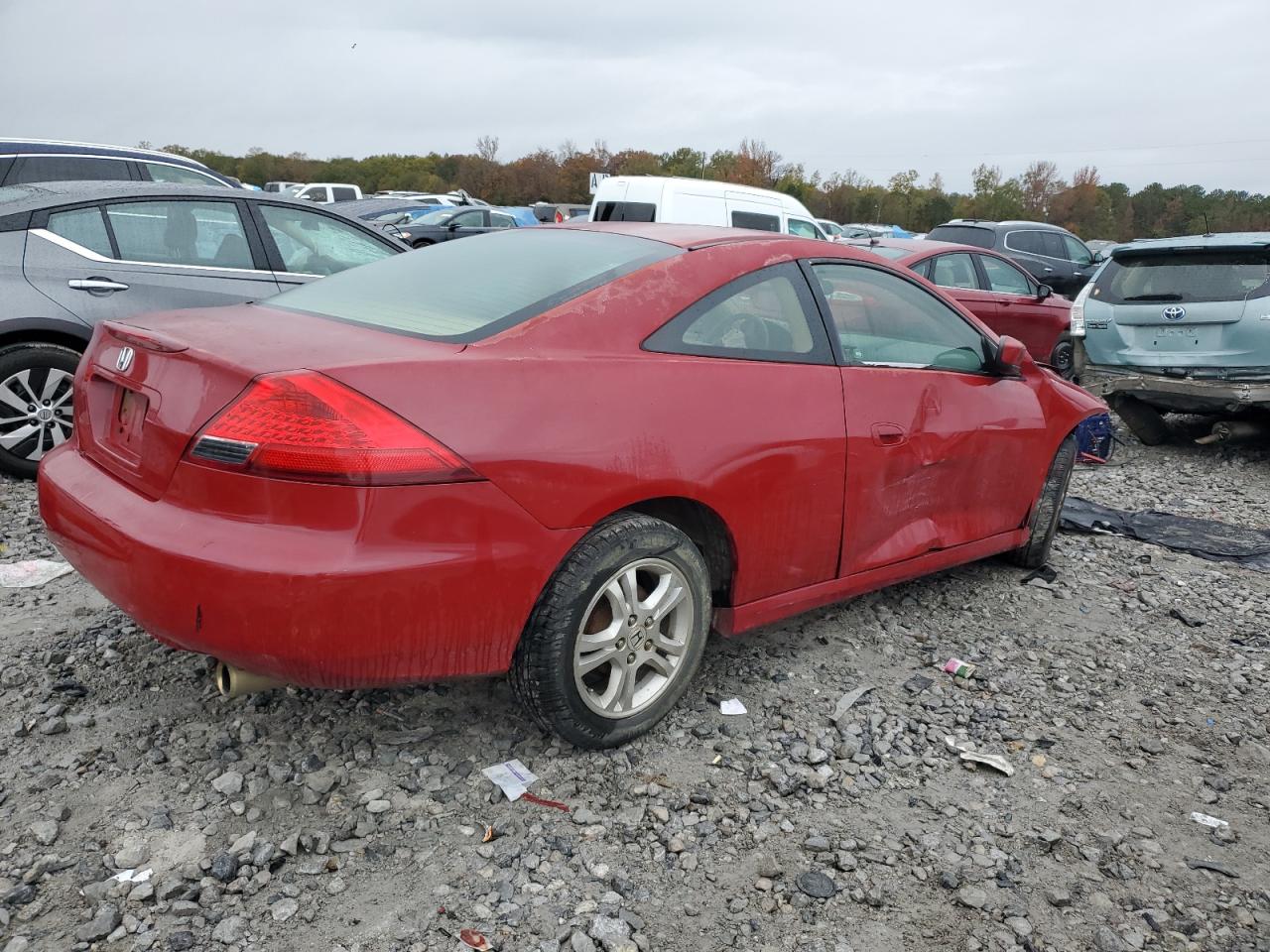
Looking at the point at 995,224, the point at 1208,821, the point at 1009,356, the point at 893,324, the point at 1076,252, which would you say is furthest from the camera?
the point at 1076,252

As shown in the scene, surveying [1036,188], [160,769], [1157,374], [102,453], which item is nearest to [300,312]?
[102,453]

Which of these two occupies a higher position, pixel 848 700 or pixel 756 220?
pixel 756 220

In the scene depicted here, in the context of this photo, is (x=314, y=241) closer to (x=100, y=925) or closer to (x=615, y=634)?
(x=615, y=634)

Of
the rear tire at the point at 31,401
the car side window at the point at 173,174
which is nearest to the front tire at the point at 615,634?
the rear tire at the point at 31,401

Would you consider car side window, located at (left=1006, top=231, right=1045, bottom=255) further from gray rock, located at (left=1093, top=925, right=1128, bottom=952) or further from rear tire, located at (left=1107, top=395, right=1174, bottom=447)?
gray rock, located at (left=1093, top=925, right=1128, bottom=952)

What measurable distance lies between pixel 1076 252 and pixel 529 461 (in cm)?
1593

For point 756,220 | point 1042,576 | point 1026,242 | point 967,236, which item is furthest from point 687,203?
point 1042,576

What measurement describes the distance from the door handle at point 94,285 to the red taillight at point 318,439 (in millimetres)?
3601

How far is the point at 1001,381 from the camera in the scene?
4219 mm

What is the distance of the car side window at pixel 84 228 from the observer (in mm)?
5457

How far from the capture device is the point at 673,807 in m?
2.82

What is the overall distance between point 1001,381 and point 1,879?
380 centimetres

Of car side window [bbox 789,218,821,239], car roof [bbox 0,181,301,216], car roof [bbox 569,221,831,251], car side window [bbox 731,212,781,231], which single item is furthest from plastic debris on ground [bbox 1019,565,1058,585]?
car side window [bbox 789,218,821,239]

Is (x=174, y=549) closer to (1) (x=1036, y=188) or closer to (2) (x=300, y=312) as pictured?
(2) (x=300, y=312)
